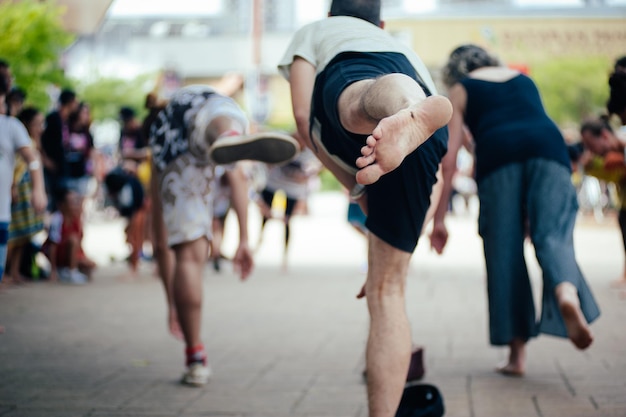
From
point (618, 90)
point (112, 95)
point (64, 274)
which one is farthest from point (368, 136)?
point (112, 95)

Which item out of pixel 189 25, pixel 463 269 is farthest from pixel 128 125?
pixel 189 25

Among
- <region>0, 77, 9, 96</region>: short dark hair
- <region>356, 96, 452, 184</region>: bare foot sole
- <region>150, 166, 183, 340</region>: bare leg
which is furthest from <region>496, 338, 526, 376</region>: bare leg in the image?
<region>0, 77, 9, 96</region>: short dark hair

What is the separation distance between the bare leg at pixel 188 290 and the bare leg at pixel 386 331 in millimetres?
1586

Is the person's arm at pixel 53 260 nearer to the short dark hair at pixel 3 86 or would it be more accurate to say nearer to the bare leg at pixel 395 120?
the short dark hair at pixel 3 86

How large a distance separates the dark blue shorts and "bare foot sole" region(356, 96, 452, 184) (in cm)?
55

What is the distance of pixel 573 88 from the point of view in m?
43.1

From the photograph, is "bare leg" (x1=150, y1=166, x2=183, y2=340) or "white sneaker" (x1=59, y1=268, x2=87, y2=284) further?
"white sneaker" (x1=59, y1=268, x2=87, y2=284)

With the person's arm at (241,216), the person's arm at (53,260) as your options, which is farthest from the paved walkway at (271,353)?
the person's arm at (241,216)

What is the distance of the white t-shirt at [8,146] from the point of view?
20.7 ft

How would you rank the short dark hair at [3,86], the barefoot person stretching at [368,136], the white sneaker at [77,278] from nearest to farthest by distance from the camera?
1. the barefoot person stretching at [368,136]
2. the short dark hair at [3,86]
3. the white sneaker at [77,278]

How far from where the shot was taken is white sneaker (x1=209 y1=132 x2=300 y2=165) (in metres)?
4.34

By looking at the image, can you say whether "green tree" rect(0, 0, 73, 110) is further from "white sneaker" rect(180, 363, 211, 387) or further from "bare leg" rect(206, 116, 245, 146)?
"white sneaker" rect(180, 363, 211, 387)

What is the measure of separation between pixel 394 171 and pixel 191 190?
178cm

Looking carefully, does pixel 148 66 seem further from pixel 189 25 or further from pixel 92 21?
pixel 92 21
